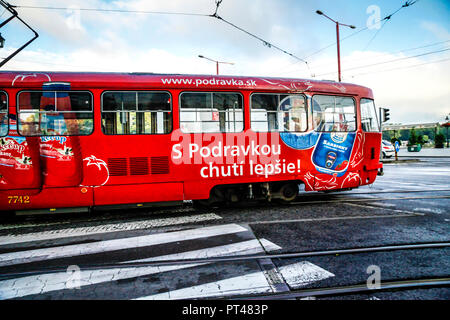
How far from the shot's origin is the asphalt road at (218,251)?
289 cm

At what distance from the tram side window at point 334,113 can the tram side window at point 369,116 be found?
0.33 meters

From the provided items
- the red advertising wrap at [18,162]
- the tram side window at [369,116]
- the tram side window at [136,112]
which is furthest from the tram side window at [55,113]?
the tram side window at [369,116]

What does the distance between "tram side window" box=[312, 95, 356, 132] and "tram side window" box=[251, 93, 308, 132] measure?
0.37m

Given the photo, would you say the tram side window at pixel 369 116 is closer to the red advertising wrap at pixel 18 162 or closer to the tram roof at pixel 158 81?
the tram roof at pixel 158 81

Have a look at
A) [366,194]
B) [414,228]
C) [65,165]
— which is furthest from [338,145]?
[65,165]

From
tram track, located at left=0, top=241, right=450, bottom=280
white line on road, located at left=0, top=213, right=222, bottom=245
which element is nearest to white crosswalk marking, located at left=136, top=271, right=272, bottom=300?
tram track, located at left=0, top=241, right=450, bottom=280

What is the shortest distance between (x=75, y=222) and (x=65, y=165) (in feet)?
3.96

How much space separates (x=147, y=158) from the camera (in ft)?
19.4

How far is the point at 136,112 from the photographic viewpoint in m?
5.87
